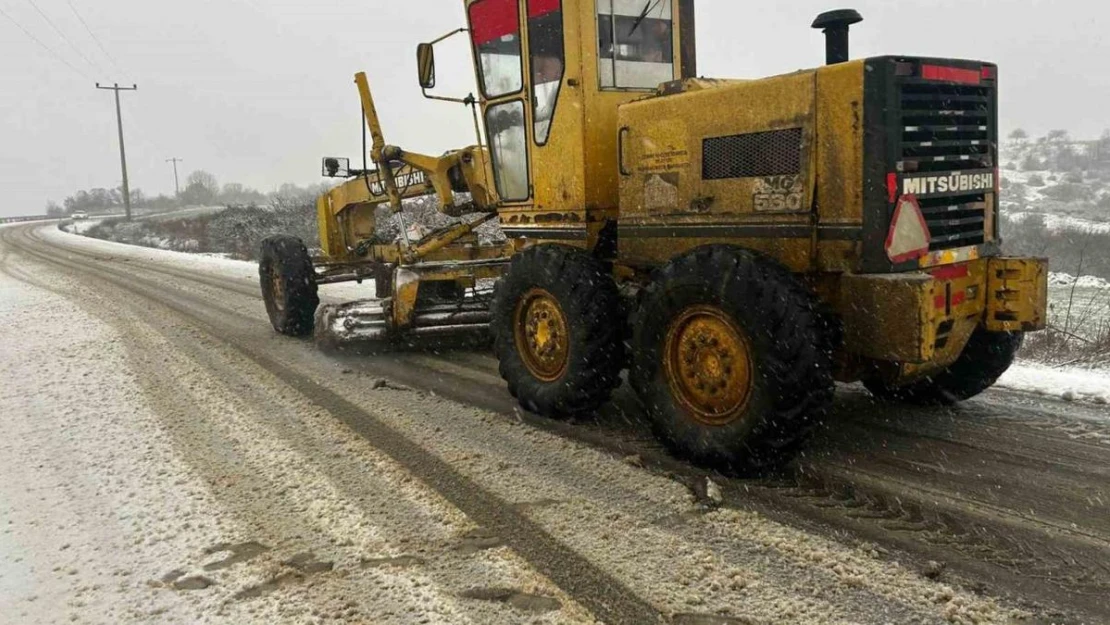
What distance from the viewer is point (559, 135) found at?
17.7 ft

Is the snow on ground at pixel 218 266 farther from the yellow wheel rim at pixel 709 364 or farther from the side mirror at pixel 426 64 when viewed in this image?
the yellow wheel rim at pixel 709 364

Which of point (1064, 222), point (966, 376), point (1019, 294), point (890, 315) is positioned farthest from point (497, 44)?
point (1064, 222)

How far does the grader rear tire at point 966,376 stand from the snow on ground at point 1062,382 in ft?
2.22

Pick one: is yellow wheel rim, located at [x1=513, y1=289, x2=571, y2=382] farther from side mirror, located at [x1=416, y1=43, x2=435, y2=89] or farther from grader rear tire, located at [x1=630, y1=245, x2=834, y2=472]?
side mirror, located at [x1=416, y1=43, x2=435, y2=89]

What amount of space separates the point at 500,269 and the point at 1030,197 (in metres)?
42.7

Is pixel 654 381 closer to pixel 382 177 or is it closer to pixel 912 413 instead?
pixel 912 413

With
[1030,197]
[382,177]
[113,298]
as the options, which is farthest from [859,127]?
[1030,197]

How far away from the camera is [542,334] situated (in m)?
5.28

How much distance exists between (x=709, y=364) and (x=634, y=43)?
99.6 inches

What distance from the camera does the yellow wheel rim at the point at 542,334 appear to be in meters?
5.13

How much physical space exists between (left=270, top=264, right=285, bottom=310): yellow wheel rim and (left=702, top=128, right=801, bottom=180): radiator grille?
19.3ft

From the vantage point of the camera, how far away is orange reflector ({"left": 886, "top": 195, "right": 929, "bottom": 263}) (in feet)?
12.7

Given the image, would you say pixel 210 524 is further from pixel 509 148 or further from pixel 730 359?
pixel 509 148

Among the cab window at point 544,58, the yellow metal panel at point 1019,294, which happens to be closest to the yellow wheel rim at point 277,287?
the cab window at point 544,58
